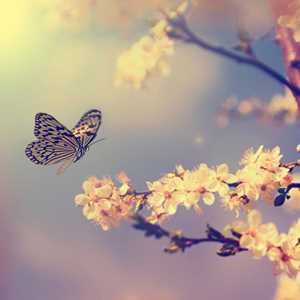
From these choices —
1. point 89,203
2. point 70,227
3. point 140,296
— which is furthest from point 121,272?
point 89,203

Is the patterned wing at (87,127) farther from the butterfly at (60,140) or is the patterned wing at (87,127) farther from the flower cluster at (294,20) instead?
the flower cluster at (294,20)

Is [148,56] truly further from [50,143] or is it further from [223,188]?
[223,188]

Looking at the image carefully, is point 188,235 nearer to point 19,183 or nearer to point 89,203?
point 89,203

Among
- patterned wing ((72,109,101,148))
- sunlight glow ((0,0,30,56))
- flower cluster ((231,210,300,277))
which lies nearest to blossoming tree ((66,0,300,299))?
flower cluster ((231,210,300,277))

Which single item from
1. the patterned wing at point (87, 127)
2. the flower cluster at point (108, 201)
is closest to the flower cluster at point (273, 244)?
the flower cluster at point (108, 201)

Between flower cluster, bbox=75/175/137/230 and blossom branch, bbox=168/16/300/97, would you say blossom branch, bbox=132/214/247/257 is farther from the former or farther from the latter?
blossom branch, bbox=168/16/300/97

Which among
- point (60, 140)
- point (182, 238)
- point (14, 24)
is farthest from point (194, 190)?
point (14, 24)
